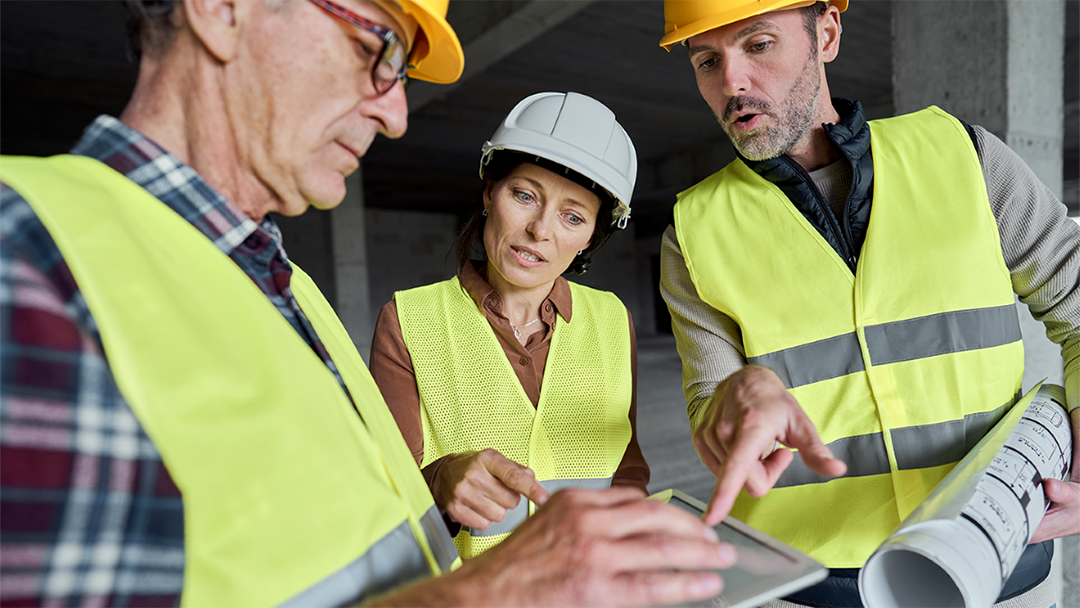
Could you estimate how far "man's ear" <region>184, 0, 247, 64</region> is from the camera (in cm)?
92

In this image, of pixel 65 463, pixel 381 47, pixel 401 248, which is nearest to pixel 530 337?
pixel 381 47

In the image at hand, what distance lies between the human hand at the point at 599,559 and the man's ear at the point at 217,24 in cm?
84

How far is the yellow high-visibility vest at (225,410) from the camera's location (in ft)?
2.17

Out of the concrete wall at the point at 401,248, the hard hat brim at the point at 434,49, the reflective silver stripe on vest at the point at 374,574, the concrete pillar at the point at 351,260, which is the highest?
the hard hat brim at the point at 434,49

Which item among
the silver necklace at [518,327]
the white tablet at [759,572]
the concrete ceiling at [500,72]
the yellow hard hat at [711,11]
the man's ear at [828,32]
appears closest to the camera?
the white tablet at [759,572]

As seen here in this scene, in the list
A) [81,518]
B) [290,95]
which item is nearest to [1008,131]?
[290,95]

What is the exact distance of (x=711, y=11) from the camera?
1806 mm

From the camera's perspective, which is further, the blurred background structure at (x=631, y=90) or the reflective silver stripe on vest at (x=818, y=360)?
the blurred background structure at (x=631, y=90)

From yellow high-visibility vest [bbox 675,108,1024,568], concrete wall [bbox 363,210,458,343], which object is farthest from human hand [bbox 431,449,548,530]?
concrete wall [bbox 363,210,458,343]

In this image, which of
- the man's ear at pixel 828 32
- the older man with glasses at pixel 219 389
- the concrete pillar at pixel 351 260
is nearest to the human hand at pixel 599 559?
the older man with glasses at pixel 219 389

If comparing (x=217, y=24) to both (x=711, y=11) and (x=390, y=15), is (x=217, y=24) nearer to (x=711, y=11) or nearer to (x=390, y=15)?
(x=390, y=15)

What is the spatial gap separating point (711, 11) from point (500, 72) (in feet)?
27.6

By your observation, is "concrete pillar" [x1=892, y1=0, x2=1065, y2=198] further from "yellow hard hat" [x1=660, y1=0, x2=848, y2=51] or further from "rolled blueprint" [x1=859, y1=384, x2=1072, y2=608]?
"rolled blueprint" [x1=859, y1=384, x2=1072, y2=608]

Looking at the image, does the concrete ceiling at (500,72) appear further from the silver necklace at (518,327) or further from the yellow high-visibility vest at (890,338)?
the yellow high-visibility vest at (890,338)
